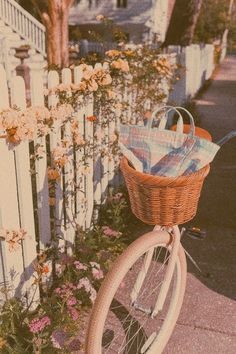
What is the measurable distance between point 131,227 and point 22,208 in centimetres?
177

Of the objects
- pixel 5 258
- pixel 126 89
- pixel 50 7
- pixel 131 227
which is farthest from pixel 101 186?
pixel 50 7

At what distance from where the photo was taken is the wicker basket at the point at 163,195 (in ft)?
6.29

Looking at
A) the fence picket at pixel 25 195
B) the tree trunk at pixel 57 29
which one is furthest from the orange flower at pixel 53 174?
the tree trunk at pixel 57 29

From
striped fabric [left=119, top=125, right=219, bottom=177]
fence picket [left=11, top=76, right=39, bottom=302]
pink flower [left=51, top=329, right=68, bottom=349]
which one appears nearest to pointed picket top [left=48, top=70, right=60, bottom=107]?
fence picket [left=11, top=76, right=39, bottom=302]

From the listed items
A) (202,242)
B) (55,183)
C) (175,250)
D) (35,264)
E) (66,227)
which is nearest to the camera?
(175,250)

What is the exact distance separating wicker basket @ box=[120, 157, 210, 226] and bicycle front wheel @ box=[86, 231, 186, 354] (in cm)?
15

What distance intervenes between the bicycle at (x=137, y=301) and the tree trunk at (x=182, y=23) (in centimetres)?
1158

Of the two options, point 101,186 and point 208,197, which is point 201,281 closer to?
point 101,186

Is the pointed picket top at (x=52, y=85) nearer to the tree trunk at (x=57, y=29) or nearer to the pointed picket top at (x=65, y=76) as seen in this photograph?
the pointed picket top at (x=65, y=76)

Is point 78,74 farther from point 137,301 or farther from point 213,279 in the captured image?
point 213,279

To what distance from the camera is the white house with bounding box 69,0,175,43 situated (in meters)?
26.0

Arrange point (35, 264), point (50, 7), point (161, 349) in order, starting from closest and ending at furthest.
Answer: point (161, 349), point (35, 264), point (50, 7)

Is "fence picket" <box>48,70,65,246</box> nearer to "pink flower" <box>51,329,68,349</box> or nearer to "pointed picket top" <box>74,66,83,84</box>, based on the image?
"pointed picket top" <box>74,66,83,84</box>

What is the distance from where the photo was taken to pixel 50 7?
11852mm
